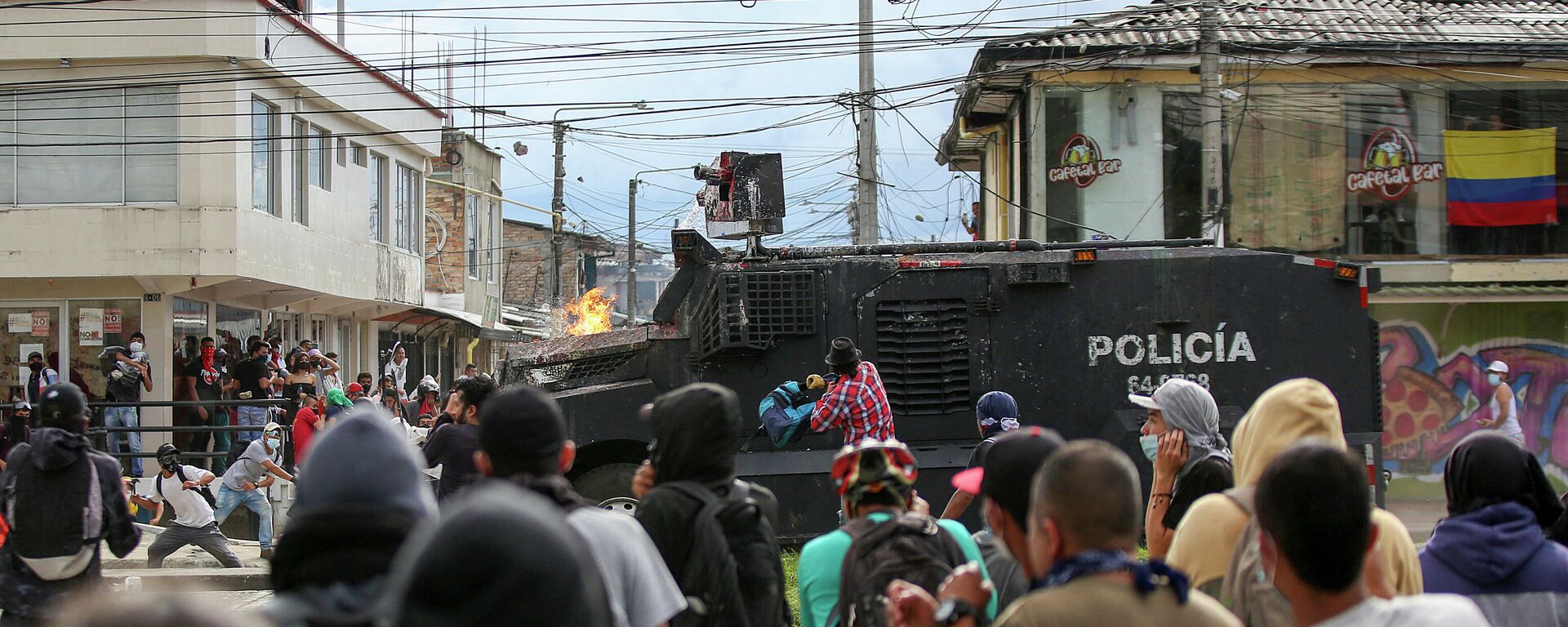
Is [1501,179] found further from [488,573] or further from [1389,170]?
[488,573]

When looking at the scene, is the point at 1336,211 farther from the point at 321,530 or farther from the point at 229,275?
the point at 321,530

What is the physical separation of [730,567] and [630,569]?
1.92 ft

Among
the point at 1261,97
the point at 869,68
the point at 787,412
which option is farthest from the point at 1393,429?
the point at 787,412

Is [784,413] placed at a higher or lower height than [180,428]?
higher

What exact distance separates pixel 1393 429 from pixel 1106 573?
15759mm

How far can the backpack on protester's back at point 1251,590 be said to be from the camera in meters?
3.29

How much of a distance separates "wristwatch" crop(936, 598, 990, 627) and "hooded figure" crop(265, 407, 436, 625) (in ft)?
3.68

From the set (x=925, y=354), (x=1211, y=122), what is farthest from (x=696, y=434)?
(x=1211, y=122)

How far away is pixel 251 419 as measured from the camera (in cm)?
1608

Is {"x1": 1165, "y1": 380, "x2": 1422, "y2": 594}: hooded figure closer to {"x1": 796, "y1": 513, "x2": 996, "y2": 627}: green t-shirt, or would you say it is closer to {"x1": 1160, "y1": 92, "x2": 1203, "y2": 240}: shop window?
{"x1": 796, "y1": 513, "x2": 996, "y2": 627}: green t-shirt

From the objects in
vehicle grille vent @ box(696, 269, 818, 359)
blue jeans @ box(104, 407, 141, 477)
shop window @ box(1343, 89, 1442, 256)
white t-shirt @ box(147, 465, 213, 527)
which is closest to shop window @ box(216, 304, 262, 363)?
blue jeans @ box(104, 407, 141, 477)

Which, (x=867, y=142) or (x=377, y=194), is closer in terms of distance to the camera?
(x=867, y=142)

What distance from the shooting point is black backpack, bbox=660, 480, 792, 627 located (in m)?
3.89

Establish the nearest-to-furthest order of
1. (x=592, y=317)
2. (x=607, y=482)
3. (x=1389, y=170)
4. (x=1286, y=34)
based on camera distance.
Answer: (x=607, y=482)
(x=592, y=317)
(x=1389, y=170)
(x=1286, y=34)
